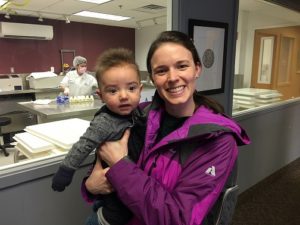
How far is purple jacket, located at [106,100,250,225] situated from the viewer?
2.38ft

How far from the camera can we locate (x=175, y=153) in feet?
2.69

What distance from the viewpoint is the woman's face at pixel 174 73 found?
2.86ft

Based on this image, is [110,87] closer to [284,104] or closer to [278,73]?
[284,104]

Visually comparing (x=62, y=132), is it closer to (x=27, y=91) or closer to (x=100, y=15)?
(x=27, y=91)

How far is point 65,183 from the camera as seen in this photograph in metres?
0.96

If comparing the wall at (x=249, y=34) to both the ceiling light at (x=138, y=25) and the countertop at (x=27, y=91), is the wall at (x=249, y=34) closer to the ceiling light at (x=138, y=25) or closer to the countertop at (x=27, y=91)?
the countertop at (x=27, y=91)

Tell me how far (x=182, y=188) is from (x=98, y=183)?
1.05 ft

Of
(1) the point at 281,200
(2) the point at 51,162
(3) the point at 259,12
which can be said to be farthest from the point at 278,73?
(2) the point at 51,162

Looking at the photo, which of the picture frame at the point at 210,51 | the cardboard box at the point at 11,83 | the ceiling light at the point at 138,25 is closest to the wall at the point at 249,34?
the picture frame at the point at 210,51

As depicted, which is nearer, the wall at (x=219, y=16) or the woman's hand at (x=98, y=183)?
the woman's hand at (x=98, y=183)

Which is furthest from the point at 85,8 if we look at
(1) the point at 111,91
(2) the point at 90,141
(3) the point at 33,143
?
(2) the point at 90,141

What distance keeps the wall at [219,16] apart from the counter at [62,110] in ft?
5.42

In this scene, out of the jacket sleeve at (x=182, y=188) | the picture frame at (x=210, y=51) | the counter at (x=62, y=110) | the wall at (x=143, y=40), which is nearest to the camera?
the jacket sleeve at (x=182, y=188)

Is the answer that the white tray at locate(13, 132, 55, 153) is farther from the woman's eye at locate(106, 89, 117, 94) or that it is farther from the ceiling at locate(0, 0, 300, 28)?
the ceiling at locate(0, 0, 300, 28)
